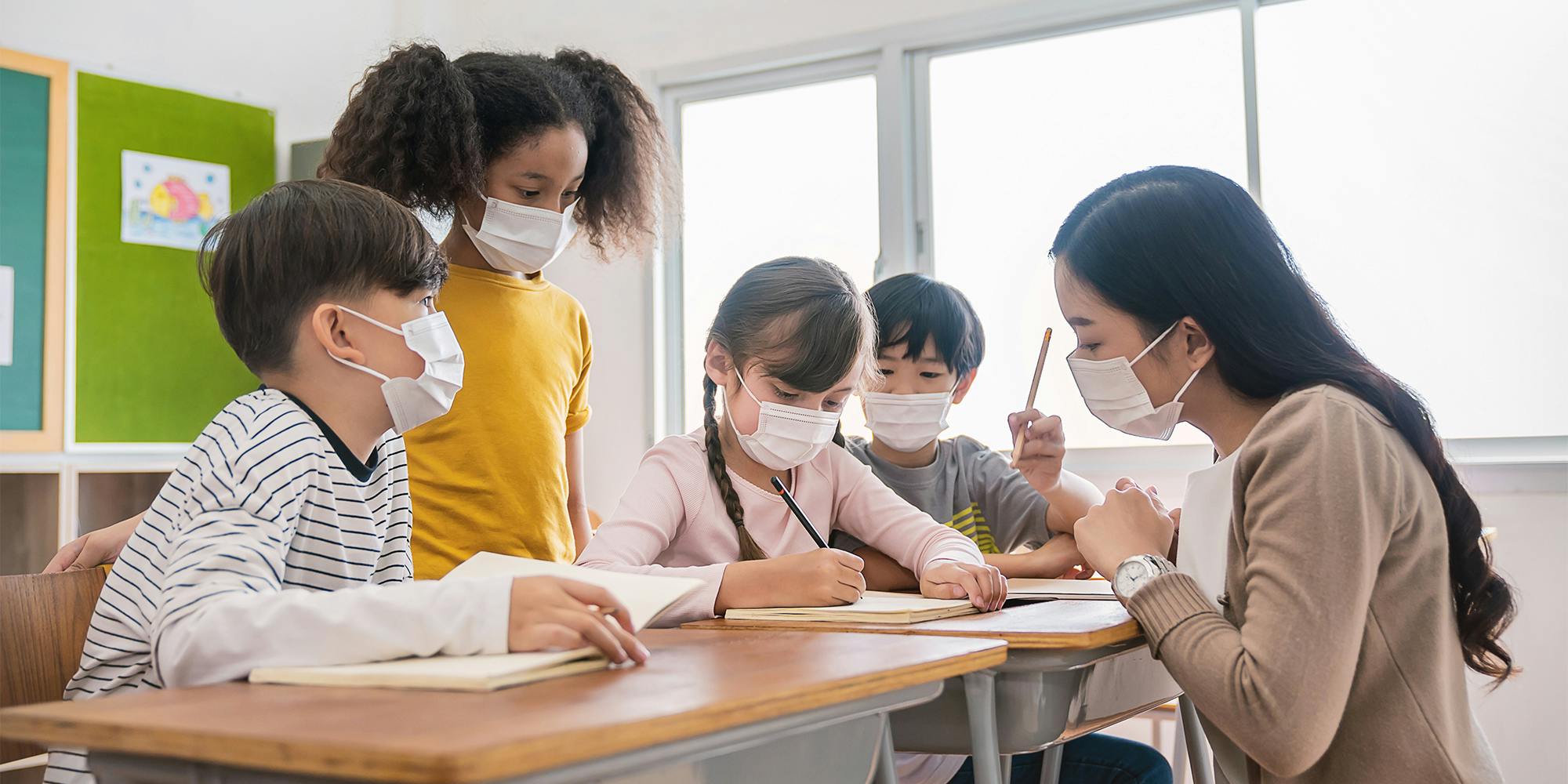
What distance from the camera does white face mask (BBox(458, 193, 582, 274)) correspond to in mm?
1792

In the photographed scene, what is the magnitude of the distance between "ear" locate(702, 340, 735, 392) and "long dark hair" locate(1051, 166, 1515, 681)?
569 mm

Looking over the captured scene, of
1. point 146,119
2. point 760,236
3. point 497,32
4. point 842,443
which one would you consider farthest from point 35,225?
point 842,443

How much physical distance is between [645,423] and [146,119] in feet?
5.59

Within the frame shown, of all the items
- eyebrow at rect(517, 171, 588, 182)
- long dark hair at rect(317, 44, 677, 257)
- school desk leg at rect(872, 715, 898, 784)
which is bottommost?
school desk leg at rect(872, 715, 898, 784)

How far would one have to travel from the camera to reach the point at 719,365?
1714mm

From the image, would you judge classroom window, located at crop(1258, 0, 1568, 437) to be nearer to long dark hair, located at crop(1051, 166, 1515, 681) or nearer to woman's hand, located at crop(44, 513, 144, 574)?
long dark hair, located at crop(1051, 166, 1515, 681)

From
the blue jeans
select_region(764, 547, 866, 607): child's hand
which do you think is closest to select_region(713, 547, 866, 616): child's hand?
select_region(764, 547, 866, 607): child's hand

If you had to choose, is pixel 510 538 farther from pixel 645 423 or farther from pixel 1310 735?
pixel 645 423

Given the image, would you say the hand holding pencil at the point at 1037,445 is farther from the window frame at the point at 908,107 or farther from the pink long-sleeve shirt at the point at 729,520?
the window frame at the point at 908,107

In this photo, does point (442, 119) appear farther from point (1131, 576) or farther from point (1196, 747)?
point (1196, 747)

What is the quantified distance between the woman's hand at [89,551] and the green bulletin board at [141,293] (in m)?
2.07

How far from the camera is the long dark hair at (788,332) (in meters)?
1.63

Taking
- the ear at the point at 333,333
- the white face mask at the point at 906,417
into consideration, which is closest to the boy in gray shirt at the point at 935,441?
the white face mask at the point at 906,417

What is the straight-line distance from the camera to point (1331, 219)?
10.5 ft
